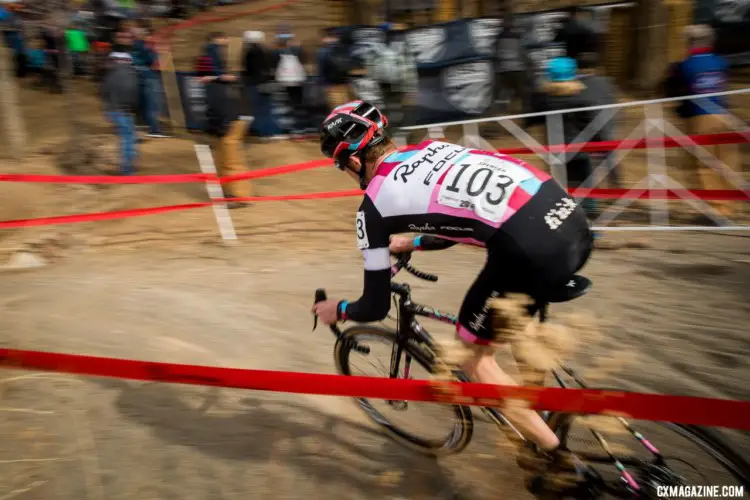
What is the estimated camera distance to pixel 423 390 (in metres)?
2.32

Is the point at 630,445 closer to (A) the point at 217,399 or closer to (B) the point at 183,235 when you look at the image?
(A) the point at 217,399

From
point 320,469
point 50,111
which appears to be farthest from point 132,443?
point 50,111

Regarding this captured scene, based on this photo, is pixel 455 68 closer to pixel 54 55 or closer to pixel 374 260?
pixel 374 260

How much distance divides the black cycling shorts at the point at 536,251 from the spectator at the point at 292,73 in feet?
31.9

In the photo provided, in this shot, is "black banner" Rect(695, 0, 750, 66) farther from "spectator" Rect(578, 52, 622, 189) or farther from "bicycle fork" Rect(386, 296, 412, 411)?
"bicycle fork" Rect(386, 296, 412, 411)

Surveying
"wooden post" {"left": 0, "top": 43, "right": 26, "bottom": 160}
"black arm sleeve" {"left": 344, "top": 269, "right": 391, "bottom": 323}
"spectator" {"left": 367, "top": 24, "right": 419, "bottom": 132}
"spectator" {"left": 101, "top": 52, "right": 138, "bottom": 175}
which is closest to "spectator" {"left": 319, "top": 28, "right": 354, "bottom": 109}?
"spectator" {"left": 367, "top": 24, "right": 419, "bottom": 132}

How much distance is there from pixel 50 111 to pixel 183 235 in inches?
285

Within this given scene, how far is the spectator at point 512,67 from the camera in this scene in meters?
10.2

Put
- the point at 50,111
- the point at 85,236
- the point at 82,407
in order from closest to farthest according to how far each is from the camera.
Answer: the point at 82,407 < the point at 85,236 < the point at 50,111

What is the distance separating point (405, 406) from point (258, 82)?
9.29 meters

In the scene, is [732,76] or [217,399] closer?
[217,399]

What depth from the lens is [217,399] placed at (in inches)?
151

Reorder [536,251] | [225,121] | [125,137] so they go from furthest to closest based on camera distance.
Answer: [125,137] < [225,121] < [536,251]

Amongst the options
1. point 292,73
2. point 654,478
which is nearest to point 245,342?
point 654,478
